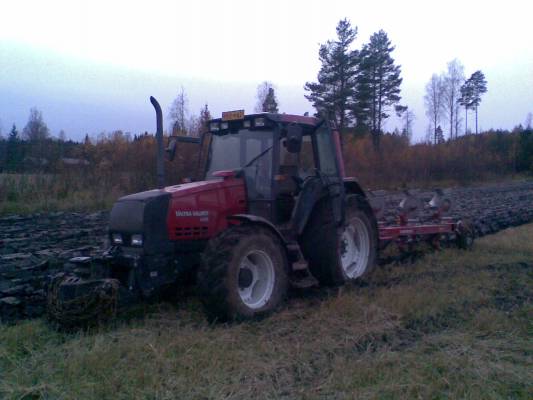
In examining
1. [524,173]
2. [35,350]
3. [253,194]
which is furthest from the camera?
[524,173]

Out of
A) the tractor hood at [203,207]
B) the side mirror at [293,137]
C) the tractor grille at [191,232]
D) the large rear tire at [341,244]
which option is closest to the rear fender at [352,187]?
the large rear tire at [341,244]

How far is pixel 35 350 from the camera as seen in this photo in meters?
4.97

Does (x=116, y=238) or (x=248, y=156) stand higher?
(x=248, y=156)

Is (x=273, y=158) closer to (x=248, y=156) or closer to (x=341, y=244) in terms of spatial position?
(x=248, y=156)

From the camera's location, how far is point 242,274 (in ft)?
19.8

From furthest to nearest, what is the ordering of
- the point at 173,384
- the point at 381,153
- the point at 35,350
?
the point at 381,153 < the point at 35,350 < the point at 173,384

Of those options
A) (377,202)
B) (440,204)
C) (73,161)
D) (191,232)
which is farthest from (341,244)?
(73,161)

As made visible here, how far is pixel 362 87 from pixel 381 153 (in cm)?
505

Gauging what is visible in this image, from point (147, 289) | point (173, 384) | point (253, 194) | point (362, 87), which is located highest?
point (362, 87)

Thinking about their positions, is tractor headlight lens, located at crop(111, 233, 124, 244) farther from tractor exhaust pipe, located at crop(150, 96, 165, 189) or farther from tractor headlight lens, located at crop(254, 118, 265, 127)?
tractor headlight lens, located at crop(254, 118, 265, 127)

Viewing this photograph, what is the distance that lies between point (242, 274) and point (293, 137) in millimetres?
1663

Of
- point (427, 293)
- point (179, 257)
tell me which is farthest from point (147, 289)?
point (427, 293)

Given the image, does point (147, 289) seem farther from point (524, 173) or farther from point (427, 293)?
point (524, 173)

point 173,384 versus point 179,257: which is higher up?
point 179,257
